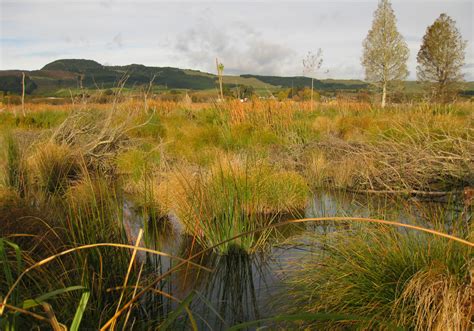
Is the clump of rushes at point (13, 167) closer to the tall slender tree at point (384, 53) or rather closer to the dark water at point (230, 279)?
the dark water at point (230, 279)

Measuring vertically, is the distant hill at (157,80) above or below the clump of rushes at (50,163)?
above

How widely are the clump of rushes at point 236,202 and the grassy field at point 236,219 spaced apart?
2cm

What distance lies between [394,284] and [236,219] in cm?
162

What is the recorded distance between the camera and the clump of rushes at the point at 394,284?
2.12m

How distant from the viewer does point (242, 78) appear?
7806cm

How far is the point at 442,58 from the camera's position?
85.2ft

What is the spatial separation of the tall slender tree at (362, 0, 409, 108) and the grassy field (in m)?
16.7

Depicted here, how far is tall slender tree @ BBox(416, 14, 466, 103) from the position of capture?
25.5m

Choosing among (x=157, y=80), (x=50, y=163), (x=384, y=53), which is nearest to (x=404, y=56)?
(x=384, y=53)

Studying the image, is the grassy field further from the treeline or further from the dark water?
the treeline

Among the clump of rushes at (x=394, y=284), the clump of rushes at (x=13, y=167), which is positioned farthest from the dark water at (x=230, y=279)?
the clump of rushes at (x=13, y=167)

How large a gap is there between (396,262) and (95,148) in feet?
23.0

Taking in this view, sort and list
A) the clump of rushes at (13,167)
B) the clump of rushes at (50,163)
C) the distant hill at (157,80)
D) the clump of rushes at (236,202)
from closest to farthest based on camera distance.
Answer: the clump of rushes at (236,202)
the clump of rushes at (13,167)
the clump of rushes at (50,163)
the distant hill at (157,80)

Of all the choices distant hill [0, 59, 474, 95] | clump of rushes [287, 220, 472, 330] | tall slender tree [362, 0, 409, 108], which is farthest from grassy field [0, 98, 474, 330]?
distant hill [0, 59, 474, 95]
